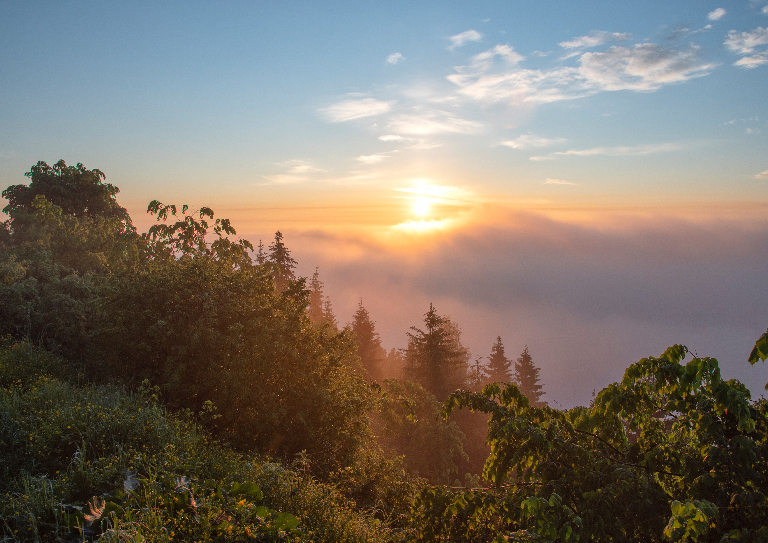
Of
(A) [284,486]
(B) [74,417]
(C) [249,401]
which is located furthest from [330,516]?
(C) [249,401]

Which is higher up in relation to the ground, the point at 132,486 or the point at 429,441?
the point at 132,486

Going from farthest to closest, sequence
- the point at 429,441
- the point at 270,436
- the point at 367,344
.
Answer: the point at 367,344
the point at 429,441
the point at 270,436

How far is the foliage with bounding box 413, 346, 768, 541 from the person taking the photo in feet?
14.9

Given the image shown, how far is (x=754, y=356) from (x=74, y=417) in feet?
31.3

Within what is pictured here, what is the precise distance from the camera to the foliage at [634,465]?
14.9 ft

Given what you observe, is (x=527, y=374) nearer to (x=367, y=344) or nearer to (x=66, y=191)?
(x=367, y=344)

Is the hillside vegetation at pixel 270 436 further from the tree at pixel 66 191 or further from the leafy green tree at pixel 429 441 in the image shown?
the tree at pixel 66 191

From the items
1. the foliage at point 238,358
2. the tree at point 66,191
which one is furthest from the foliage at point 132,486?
the tree at point 66,191

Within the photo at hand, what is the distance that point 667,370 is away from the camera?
5008mm

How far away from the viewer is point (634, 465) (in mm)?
5418

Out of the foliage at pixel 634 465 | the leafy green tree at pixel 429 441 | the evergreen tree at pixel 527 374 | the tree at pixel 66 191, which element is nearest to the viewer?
the foliage at pixel 634 465

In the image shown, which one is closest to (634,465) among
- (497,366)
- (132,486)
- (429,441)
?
(132,486)

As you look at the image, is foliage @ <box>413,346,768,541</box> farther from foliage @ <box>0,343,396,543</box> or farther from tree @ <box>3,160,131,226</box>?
tree @ <box>3,160,131,226</box>

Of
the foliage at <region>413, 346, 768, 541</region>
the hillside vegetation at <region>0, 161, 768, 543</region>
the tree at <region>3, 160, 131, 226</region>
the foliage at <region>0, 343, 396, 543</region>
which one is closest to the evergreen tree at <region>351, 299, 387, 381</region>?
the tree at <region>3, 160, 131, 226</region>
